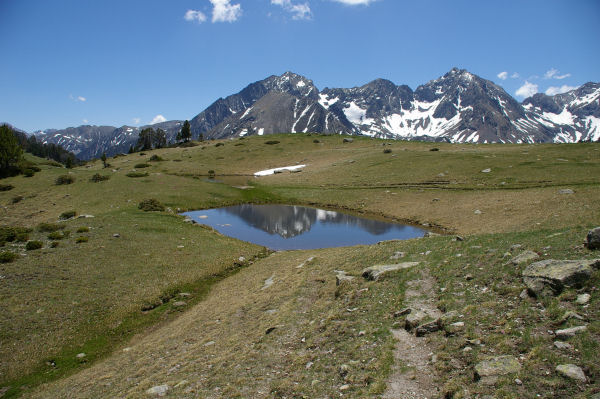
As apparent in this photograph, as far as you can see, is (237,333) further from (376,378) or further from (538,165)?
(538,165)

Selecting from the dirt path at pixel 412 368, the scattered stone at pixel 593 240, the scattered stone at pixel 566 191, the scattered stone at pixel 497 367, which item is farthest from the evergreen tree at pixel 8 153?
the scattered stone at pixel 566 191

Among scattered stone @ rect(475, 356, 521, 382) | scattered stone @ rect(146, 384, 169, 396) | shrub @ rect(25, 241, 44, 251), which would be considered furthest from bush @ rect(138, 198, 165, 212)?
scattered stone @ rect(475, 356, 521, 382)

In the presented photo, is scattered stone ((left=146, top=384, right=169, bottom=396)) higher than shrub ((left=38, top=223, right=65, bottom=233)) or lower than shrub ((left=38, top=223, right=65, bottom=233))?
lower

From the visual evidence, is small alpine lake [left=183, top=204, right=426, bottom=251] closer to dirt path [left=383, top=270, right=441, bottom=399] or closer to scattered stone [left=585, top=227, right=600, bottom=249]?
scattered stone [left=585, top=227, right=600, bottom=249]

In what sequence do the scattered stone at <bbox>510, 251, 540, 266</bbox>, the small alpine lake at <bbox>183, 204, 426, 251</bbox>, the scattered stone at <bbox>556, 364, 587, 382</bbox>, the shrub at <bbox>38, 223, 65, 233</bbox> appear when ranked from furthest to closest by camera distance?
the small alpine lake at <bbox>183, 204, 426, 251</bbox>, the shrub at <bbox>38, 223, 65, 233</bbox>, the scattered stone at <bbox>510, 251, 540, 266</bbox>, the scattered stone at <bbox>556, 364, 587, 382</bbox>

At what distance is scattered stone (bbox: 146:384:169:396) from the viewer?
11.4 m

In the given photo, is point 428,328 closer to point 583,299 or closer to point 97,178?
point 583,299

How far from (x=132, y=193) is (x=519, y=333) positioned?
5846 centimetres

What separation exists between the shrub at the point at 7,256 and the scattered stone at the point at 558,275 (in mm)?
32784

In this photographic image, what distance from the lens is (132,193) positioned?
55.3 meters

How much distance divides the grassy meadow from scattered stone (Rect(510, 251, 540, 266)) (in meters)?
0.39

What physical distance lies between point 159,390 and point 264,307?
734cm

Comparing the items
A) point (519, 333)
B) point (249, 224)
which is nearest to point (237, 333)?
point (519, 333)

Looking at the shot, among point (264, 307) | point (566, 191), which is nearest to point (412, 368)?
point (264, 307)
